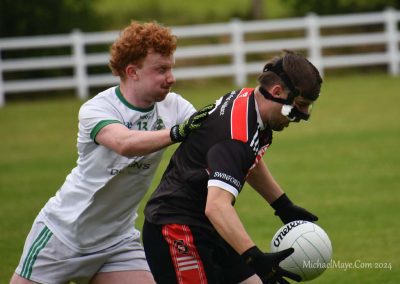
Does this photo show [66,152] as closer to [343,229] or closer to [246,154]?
[343,229]

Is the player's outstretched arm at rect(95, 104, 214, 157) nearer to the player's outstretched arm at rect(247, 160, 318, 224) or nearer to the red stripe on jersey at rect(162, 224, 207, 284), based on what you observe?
the red stripe on jersey at rect(162, 224, 207, 284)

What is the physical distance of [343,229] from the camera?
10586 millimetres

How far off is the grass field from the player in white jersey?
284 centimetres

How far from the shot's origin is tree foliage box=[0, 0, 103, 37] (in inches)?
1137

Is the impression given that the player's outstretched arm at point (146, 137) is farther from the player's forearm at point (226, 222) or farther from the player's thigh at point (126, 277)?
the player's thigh at point (126, 277)

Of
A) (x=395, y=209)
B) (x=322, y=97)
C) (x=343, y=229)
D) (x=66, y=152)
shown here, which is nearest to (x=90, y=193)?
(x=343, y=229)

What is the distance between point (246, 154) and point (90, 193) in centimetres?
114

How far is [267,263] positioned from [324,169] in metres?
9.76

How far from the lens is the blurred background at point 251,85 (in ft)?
36.1

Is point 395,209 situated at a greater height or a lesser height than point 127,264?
lesser

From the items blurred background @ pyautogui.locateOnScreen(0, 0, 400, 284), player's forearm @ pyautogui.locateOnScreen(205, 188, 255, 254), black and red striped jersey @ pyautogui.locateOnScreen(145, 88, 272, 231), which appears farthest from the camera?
blurred background @ pyautogui.locateOnScreen(0, 0, 400, 284)

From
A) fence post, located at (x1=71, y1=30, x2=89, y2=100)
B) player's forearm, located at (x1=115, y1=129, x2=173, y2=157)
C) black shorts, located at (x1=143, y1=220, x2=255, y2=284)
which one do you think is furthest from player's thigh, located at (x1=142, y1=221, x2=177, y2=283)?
fence post, located at (x1=71, y1=30, x2=89, y2=100)

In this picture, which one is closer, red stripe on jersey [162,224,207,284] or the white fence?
red stripe on jersey [162,224,207,284]

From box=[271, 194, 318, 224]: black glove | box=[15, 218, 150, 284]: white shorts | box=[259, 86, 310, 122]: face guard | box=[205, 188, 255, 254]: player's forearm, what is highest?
box=[259, 86, 310, 122]: face guard
